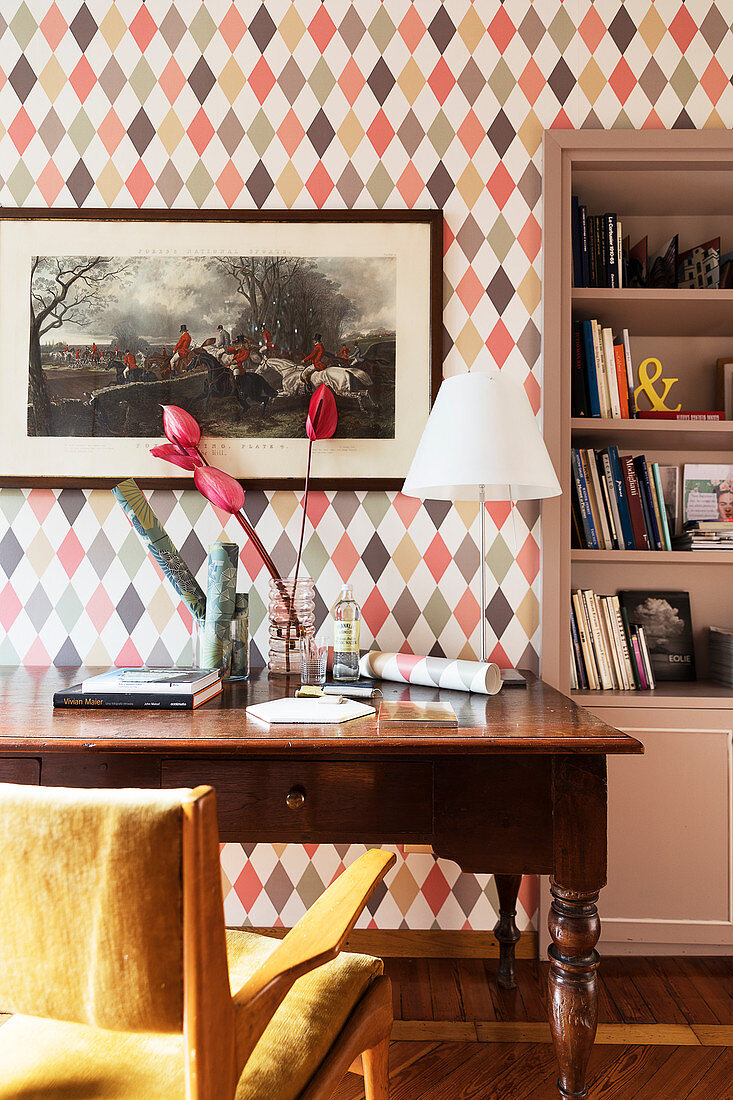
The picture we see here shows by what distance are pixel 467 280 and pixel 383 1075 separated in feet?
5.76

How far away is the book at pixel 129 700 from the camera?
1355mm

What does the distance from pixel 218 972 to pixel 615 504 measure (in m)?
1.57

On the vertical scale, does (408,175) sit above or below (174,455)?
above

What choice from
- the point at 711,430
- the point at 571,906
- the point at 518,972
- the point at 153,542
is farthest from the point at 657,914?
the point at 153,542

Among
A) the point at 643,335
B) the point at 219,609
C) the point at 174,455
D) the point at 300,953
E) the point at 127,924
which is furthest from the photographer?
the point at 643,335

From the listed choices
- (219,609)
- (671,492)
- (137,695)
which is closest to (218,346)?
(219,609)

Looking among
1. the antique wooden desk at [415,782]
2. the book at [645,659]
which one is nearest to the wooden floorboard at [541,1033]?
the antique wooden desk at [415,782]

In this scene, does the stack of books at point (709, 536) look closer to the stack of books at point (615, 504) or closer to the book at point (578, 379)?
the stack of books at point (615, 504)

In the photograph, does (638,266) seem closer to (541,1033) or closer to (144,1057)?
(541,1033)

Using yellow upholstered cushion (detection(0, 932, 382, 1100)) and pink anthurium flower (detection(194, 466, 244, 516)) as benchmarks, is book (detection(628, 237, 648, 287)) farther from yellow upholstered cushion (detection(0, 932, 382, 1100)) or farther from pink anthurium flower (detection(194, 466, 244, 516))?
yellow upholstered cushion (detection(0, 932, 382, 1100))

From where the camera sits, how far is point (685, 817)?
182 centimetres

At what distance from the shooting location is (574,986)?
1140mm

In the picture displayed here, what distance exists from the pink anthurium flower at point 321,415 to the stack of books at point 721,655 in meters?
1.19

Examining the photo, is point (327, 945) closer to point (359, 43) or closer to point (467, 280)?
point (467, 280)
